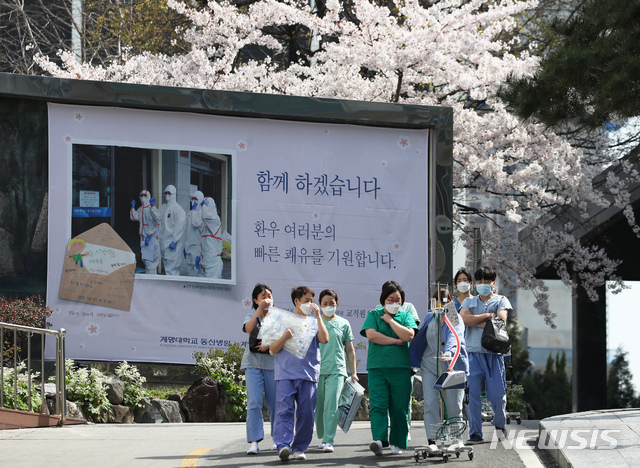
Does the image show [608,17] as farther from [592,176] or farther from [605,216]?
[605,216]

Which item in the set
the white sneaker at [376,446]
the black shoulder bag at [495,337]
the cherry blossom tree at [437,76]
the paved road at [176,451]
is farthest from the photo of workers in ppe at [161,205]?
the white sneaker at [376,446]

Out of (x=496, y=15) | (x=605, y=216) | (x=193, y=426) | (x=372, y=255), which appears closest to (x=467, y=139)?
(x=496, y=15)

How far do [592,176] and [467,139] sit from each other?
341 cm

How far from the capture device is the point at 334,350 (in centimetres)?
1089

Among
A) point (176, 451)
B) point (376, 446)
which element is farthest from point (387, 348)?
point (176, 451)

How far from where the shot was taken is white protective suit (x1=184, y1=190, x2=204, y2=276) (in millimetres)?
16344

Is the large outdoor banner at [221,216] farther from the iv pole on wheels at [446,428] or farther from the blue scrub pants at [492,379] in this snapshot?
the iv pole on wheels at [446,428]

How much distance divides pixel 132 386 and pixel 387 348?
19.5 feet

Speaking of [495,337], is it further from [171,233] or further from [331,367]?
[171,233]

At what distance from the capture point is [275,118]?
16766 mm

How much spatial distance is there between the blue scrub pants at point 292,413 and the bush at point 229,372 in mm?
5238

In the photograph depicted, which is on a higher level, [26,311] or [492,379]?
[26,311]
